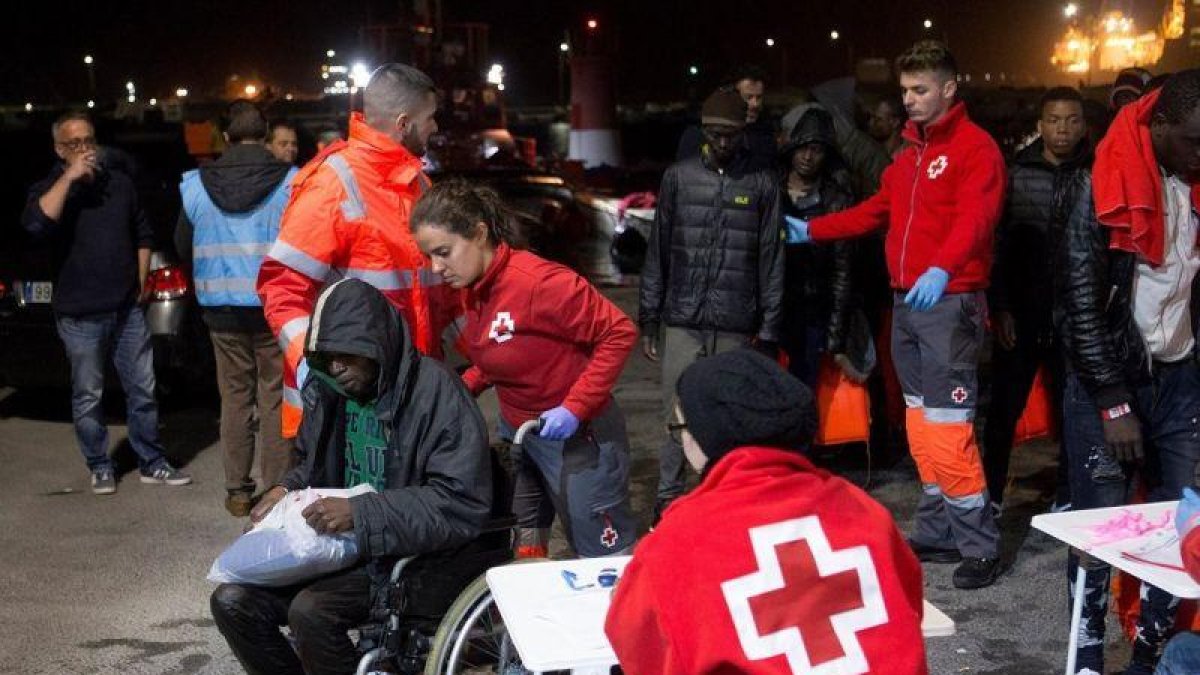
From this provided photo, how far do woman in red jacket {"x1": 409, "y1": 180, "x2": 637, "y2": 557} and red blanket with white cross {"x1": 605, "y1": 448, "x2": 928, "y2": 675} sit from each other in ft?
6.37

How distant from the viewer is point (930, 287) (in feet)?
17.6

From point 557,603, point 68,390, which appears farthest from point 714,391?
point 68,390

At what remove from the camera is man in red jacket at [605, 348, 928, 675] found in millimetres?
2459

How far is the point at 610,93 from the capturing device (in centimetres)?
4147

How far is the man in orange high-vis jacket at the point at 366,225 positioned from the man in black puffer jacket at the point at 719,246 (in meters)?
1.62

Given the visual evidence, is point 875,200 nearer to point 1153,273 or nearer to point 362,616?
point 1153,273

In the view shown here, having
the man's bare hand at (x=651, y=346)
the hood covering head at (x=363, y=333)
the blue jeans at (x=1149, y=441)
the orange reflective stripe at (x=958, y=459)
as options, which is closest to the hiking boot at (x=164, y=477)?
the man's bare hand at (x=651, y=346)

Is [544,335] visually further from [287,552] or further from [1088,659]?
[1088,659]

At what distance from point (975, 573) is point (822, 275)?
1.93 metres

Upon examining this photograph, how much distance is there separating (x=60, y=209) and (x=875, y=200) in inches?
168

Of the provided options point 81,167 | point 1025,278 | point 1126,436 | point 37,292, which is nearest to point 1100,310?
point 1126,436

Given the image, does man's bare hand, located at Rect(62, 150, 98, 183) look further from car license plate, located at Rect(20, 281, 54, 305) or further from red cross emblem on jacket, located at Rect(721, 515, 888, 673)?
red cross emblem on jacket, located at Rect(721, 515, 888, 673)

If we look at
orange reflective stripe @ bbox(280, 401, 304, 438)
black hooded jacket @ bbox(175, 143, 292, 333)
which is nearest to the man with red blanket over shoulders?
orange reflective stripe @ bbox(280, 401, 304, 438)

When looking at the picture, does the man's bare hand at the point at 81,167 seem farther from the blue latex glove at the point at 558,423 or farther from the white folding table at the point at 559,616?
the white folding table at the point at 559,616
